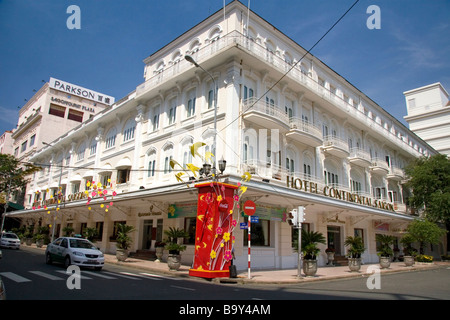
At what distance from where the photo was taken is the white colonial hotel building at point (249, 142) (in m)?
17.5

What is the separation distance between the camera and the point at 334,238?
23.7m

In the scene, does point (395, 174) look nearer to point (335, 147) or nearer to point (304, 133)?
point (335, 147)

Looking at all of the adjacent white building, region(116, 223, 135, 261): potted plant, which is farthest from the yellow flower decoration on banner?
the adjacent white building

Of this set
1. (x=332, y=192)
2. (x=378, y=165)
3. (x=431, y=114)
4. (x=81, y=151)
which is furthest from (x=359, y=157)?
(x=431, y=114)

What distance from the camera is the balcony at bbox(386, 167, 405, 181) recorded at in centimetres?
3071

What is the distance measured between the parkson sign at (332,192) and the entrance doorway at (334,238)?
2605mm

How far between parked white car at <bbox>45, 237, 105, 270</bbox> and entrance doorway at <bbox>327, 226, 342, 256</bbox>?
15937 mm

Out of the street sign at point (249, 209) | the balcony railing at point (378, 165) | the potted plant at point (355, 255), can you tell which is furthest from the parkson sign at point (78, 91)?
the potted plant at point (355, 255)

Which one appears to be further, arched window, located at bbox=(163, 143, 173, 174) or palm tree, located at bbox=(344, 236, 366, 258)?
arched window, located at bbox=(163, 143, 173, 174)

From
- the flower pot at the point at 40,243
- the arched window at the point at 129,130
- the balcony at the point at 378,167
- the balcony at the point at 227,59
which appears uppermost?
the balcony at the point at 227,59

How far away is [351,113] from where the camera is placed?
25562 millimetres

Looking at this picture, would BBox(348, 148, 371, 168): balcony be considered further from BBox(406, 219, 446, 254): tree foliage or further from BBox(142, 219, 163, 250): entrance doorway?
BBox(142, 219, 163, 250): entrance doorway

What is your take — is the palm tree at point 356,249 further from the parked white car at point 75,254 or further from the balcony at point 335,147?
the parked white car at point 75,254

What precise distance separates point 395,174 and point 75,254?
29.5 m
